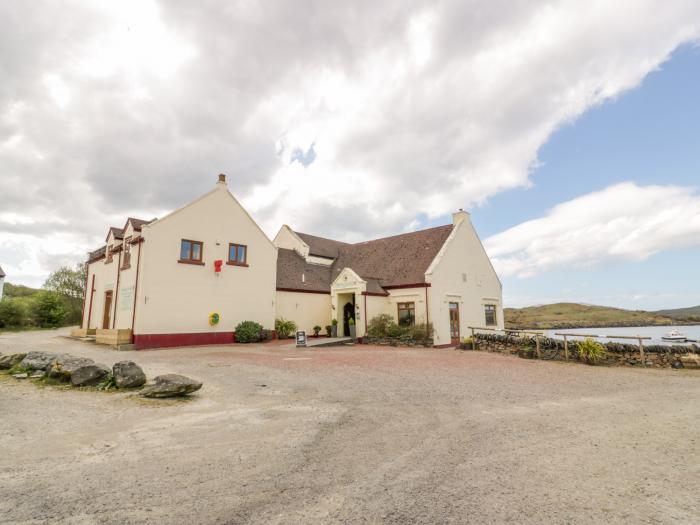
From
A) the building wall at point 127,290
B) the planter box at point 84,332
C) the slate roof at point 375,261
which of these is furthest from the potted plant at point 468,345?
the planter box at point 84,332

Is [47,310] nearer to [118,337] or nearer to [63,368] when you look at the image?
[118,337]

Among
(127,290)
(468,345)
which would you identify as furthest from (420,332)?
(127,290)

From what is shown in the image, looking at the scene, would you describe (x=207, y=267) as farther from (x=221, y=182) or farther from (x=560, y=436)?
(x=560, y=436)

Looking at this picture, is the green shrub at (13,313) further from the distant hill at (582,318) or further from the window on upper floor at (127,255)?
the distant hill at (582,318)

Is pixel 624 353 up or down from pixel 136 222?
down

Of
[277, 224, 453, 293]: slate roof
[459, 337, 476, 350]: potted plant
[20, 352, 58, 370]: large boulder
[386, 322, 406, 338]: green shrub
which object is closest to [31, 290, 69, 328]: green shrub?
[277, 224, 453, 293]: slate roof

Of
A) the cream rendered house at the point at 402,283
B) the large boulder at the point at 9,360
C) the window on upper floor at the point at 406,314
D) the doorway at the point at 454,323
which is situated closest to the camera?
the large boulder at the point at 9,360

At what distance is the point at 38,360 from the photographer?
10.4m

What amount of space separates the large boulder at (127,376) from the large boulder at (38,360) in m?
2.56

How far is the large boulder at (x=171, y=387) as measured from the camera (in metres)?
8.04

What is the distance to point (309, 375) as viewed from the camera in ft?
36.9

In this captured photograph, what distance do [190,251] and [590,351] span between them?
19609 millimetres

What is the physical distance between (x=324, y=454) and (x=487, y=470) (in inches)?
80.7

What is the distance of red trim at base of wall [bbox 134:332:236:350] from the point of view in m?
18.4
